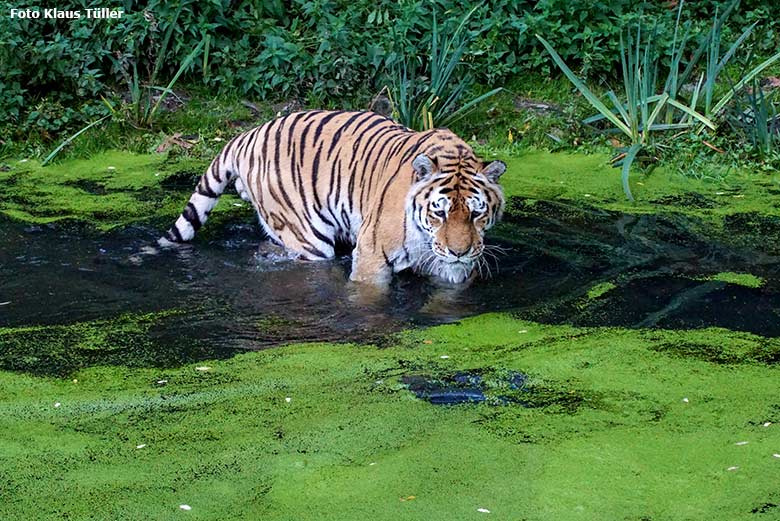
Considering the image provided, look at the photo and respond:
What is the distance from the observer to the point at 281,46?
9.09m

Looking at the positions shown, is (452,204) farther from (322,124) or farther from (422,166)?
(322,124)

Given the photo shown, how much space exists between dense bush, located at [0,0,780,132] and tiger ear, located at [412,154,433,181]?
10.4 feet

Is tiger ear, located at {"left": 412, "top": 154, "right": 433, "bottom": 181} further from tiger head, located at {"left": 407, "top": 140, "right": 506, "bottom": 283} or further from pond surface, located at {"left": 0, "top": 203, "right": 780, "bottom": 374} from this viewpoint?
pond surface, located at {"left": 0, "top": 203, "right": 780, "bottom": 374}

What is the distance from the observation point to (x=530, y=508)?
3.40 meters

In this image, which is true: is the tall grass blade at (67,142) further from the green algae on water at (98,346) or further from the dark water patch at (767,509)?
the dark water patch at (767,509)

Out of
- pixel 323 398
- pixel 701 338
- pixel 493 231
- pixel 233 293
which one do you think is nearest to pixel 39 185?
pixel 233 293

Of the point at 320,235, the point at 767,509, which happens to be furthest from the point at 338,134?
the point at 767,509

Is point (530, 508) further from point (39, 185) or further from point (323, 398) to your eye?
point (39, 185)

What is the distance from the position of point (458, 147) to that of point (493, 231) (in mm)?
1010

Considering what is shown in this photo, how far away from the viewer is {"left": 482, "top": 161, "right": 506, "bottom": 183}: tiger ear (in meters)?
5.59

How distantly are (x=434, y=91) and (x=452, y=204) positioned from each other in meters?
2.81

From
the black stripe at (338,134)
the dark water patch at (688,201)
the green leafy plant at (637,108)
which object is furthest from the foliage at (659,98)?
the black stripe at (338,134)

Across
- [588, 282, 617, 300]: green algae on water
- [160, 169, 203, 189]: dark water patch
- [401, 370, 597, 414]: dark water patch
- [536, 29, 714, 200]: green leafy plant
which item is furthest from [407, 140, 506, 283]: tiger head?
[160, 169, 203, 189]: dark water patch

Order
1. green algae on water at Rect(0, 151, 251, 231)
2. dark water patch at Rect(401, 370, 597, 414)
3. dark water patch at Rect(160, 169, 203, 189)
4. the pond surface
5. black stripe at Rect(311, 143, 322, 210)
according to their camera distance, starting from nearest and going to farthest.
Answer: dark water patch at Rect(401, 370, 597, 414) < the pond surface < black stripe at Rect(311, 143, 322, 210) < green algae on water at Rect(0, 151, 251, 231) < dark water patch at Rect(160, 169, 203, 189)
